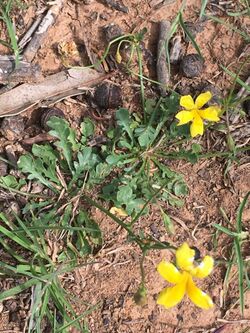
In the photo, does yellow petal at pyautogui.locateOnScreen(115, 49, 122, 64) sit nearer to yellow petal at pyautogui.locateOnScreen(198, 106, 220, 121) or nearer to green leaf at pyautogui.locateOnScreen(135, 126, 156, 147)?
green leaf at pyautogui.locateOnScreen(135, 126, 156, 147)

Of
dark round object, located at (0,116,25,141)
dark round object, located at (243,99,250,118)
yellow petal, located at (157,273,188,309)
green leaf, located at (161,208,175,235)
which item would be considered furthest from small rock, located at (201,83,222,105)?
yellow petal, located at (157,273,188,309)

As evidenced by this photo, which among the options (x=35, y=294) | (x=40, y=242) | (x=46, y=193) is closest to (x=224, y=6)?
(x=46, y=193)

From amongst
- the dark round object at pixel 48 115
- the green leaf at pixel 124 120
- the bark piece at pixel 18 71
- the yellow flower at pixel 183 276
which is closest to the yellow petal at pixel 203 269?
the yellow flower at pixel 183 276

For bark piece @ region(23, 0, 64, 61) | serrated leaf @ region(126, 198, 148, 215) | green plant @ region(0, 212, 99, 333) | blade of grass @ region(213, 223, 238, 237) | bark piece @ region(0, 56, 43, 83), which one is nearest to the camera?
blade of grass @ region(213, 223, 238, 237)

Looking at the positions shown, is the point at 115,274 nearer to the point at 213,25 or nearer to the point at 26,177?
the point at 26,177

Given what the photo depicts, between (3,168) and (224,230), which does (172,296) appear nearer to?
(224,230)

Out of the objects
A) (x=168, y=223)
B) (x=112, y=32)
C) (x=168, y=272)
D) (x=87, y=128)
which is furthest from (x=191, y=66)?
(x=168, y=272)

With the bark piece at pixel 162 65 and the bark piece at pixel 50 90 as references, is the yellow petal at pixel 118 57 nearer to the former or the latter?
the bark piece at pixel 50 90
